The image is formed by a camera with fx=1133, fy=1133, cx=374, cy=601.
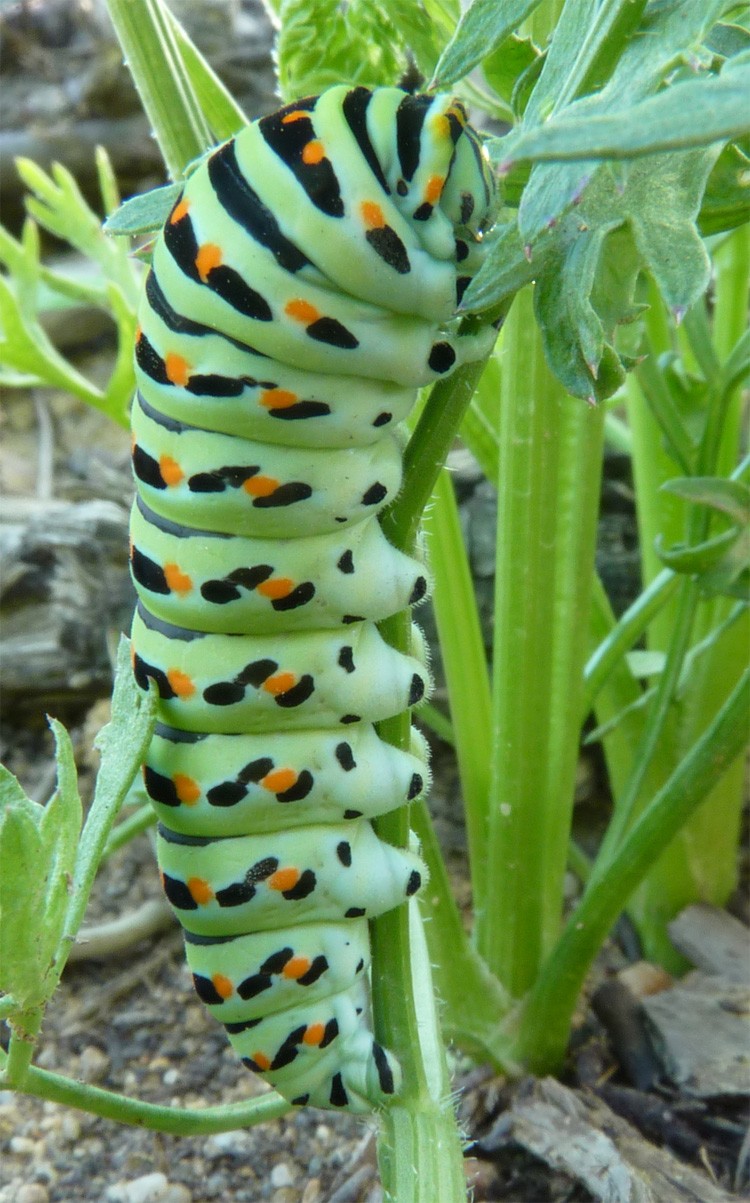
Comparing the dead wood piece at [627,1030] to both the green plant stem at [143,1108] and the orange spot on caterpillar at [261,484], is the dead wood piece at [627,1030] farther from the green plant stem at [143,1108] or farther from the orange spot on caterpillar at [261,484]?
the orange spot on caterpillar at [261,484]

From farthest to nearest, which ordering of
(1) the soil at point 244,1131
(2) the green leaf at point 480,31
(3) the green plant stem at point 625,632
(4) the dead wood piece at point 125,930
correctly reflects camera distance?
(4) the dead wood piece at point 125,930 < (3) the green plant stem at point 625,632 < (1) the soil at point 244,1131 < (2) the green leaf at point 480,31

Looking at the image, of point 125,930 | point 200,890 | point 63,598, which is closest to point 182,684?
point 200,890

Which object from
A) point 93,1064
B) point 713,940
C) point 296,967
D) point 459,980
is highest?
point 296,967

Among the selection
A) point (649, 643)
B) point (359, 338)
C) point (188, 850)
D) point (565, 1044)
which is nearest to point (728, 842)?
point (649, 643)

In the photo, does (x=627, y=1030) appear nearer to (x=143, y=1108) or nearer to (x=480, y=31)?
(x=143, y=1108)

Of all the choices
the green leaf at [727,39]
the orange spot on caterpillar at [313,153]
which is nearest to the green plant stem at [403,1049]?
the orange spot on caterpillar at [313,153]

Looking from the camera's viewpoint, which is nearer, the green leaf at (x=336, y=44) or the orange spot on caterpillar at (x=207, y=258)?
the orange spot on caterpillar at (x=207, y=258)

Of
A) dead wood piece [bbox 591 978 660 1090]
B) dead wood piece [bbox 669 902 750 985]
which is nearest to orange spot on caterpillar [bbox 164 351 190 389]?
dead wood piece [bbox 591 978 660 1090]
